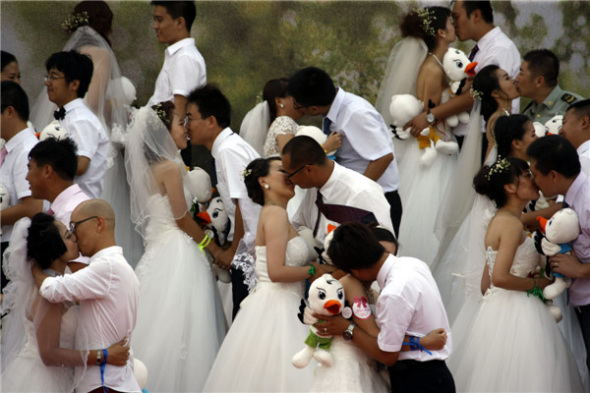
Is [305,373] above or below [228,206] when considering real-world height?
below

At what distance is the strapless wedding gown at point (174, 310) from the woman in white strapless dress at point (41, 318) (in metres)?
1.26

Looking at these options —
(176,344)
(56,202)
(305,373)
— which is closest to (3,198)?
(56,202)

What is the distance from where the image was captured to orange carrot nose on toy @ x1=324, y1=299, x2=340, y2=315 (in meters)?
4.41

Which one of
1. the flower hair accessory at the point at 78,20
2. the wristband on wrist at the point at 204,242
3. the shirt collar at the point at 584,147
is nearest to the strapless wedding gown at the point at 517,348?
the shirt collar at the point at 584,147

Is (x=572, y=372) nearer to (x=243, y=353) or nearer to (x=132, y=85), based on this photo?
(x=243, y=353)

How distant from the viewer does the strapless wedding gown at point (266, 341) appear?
5160 mm

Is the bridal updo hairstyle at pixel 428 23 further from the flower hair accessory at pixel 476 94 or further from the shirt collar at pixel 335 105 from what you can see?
the shirt collar at pixel 335 105

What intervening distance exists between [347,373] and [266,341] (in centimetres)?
84

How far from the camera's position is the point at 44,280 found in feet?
14.4

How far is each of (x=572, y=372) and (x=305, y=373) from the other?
1497mm

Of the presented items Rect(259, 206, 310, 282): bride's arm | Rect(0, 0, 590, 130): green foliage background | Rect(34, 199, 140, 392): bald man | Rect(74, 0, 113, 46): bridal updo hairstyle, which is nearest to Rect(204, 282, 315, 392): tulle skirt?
Rect(259, 206, 310, 282): bride's arm

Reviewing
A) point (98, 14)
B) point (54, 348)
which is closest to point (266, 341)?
point (54, 348)

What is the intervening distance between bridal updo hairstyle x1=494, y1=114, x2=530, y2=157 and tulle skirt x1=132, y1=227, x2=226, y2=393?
81.8 inches

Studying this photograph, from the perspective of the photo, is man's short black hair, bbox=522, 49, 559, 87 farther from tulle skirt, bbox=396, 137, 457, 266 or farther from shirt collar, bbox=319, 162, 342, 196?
shirt collar, bbox=319, 162, 342, 196
